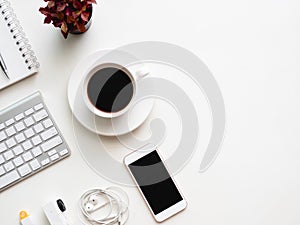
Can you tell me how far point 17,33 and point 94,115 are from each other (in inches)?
9.4

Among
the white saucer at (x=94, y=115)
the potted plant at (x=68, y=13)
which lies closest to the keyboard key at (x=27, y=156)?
the white saucer at (x=94, y=115)

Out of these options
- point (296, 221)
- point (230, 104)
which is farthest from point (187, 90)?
point (296, 221)

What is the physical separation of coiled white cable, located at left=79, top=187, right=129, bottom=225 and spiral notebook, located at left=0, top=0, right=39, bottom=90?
0.95 ft

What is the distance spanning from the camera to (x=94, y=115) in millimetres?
957

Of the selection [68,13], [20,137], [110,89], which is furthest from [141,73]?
[20,137]

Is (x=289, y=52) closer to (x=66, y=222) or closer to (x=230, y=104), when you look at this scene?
(x=230, y=104)

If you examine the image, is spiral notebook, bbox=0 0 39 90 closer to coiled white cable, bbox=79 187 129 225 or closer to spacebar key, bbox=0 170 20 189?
spacebar key, bbox=0 170 20 189

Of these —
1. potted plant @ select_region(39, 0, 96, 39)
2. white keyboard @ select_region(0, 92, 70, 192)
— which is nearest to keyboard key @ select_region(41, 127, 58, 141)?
white keyboard @ select_region(0, 92, 70, 192)

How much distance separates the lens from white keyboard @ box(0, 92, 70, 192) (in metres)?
0.96

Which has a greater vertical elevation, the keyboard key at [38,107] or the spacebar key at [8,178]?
the keyboard key at [38,107]

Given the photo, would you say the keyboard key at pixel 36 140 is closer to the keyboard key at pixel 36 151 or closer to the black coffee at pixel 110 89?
the keyboard key at pixel 36 151

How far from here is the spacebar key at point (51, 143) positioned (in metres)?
0.96

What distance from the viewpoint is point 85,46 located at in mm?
990

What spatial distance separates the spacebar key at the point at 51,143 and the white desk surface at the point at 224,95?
0.02 metres
